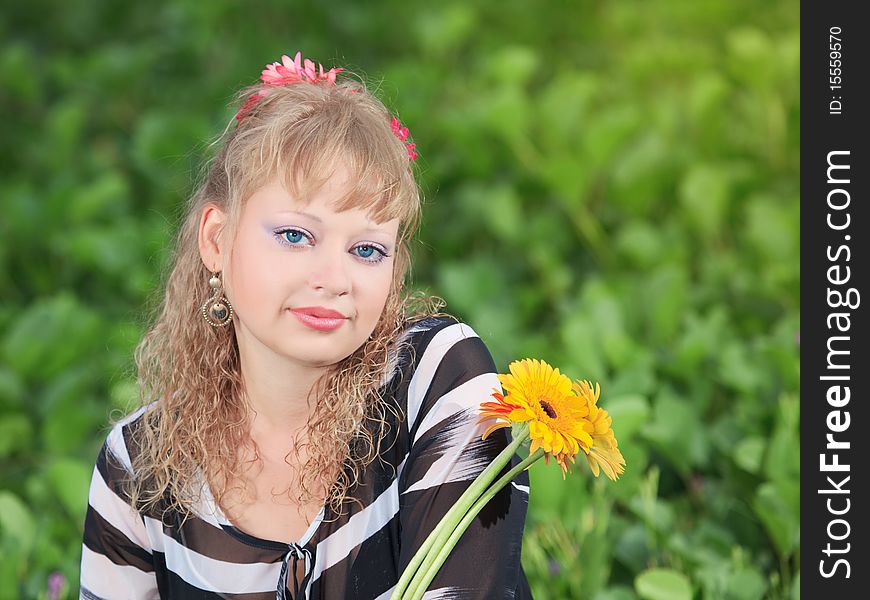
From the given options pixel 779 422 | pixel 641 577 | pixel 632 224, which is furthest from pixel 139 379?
pixel 632 224

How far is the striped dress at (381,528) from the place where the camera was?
1066 millimetres

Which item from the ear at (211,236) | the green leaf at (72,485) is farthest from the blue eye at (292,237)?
the green leaf at (72,485)

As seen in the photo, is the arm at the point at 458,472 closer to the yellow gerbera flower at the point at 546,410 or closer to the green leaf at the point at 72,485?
the yellow gerbera flower at the point at 546,410

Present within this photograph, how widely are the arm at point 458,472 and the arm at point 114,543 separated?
1.02 ft

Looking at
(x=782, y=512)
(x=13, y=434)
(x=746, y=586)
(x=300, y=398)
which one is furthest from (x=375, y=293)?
(x=13, y=434)

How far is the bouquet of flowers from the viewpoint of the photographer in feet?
3.13

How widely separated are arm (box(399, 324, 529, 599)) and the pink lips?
0.37 feet

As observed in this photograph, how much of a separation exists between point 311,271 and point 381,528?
0.84 ft

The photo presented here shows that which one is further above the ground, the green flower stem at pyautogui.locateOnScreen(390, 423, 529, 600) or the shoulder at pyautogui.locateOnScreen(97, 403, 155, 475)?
the shoulder at pyautogui.locateOnScreen(97, 403, 155, 475)

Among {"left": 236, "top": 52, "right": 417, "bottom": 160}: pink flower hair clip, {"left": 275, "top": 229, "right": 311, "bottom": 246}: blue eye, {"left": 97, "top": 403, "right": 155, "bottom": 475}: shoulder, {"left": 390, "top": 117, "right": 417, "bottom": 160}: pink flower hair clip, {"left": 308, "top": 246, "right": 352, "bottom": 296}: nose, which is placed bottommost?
{"left": 97, "top": 403, "right": 155, "bottom": 475}: shoulder

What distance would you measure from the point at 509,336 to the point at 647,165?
24.7 inches

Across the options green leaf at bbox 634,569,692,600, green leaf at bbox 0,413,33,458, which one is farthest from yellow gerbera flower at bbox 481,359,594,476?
green leaf at bbox 0,413,33,458

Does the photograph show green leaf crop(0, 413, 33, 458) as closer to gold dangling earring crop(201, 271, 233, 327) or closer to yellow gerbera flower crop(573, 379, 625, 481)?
gold dangling earring crop(201, 271, 233, 327)
